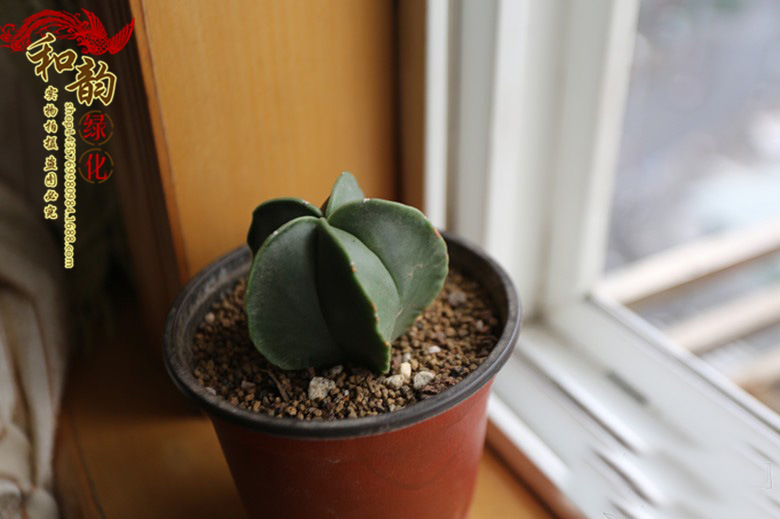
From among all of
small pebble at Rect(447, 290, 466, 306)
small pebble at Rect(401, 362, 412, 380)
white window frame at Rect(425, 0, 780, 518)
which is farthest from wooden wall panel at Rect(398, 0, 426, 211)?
small pebble at Rect(401, 362, 412, 380)

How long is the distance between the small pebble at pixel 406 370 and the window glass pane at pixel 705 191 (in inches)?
21.6

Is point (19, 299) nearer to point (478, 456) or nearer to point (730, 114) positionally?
point (478, 456)

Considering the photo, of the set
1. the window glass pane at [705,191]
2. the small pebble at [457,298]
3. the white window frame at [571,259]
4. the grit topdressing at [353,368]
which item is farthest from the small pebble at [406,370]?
the window glass pane at [705,191]

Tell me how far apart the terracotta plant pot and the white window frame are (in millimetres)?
172

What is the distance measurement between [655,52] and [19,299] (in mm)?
891

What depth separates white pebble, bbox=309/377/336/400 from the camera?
2.05 ft

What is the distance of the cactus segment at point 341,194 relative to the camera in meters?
0.62

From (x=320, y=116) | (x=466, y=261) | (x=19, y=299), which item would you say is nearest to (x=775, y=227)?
(x=466, y=261)

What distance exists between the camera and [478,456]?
0.69m

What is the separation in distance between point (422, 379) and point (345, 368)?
70 mm

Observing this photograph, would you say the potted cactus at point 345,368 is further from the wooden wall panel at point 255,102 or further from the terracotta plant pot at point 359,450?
the wooden wall panel at point 255,102

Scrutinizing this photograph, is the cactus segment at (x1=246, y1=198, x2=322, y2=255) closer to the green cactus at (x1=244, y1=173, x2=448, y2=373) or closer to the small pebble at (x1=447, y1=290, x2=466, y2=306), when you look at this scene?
the green cactus at (x1=244, y1=173, x2=448, y2=373)

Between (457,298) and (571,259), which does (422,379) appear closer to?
(457,298)

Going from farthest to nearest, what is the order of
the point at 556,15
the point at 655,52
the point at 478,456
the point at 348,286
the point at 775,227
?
the point at 775,227, the point at 655,52, the point at 556,15, the point at 478,456, the point at 348,286
